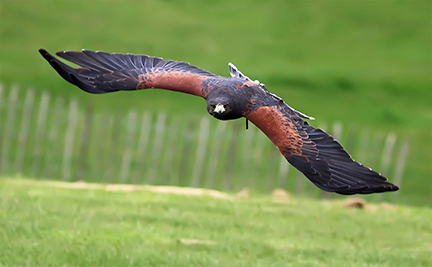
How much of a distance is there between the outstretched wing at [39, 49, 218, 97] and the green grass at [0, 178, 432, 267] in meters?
1.97

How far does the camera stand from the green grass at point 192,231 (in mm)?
8531

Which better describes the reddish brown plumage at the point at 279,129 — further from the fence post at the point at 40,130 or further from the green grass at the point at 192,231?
the fence post at the point at 40,130

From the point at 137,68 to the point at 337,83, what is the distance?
62.4ft

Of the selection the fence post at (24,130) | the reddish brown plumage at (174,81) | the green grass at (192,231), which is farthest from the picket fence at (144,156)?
the reddish brown plumage at (174,81)

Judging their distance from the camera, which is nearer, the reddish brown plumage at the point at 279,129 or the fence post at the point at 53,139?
the reddish brown plumage at the point at 279,129

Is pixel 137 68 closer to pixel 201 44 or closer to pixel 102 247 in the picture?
pixel 102 247

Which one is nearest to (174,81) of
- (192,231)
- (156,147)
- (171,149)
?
(192,231)

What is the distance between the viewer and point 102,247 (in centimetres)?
871

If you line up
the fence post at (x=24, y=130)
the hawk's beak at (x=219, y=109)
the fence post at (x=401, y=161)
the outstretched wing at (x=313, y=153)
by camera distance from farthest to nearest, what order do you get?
the fence post at (x=401, y=161) → the fence post at (x=24, y=130) → the hawk's beak at (x=219, y=109) → the outstretched wing at (x=313, y=153)

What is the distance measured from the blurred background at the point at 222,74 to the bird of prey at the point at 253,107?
25.0ft

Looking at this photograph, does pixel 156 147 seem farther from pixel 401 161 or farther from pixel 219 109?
pixel 219 109

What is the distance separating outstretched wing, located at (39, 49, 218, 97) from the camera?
811 cm

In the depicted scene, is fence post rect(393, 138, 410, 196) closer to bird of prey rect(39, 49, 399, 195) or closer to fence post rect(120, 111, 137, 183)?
fence post rect(120, 111, 137, 183)

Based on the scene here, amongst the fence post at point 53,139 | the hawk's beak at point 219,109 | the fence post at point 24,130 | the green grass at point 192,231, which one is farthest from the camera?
the fence post at point 53,139
